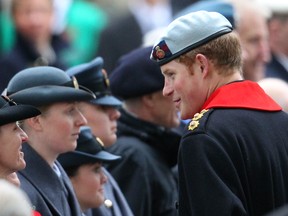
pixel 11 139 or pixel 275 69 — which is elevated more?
pixel 11 139

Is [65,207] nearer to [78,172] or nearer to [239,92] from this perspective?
[78,172]

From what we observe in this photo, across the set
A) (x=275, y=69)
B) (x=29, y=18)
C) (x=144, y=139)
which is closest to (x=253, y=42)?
(x=275, y=69)

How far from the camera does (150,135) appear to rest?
7223mm

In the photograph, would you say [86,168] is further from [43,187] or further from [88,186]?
[43,187]

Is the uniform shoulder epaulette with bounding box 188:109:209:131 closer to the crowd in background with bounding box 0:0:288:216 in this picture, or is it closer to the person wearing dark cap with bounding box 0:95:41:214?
the crowd in background with bounding box 0:0:288:216

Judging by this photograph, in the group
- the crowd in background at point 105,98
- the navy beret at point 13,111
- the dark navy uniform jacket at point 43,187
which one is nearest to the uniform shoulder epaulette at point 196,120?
the crowd in background at point 105,98

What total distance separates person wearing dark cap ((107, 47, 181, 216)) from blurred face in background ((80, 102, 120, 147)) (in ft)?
0.62

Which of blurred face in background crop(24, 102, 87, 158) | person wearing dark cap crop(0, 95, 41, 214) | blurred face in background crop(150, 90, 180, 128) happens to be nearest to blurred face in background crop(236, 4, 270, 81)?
blurred face in background crop(150, 90, 180, 128)

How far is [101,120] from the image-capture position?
Result: 6883 millimetres

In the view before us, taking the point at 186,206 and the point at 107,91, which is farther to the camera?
the point at 107,91

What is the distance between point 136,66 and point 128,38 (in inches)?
145

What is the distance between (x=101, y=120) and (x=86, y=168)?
0.55 metres

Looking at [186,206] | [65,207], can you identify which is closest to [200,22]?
[186,206]

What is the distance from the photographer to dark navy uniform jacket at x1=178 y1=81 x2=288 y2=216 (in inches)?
195
